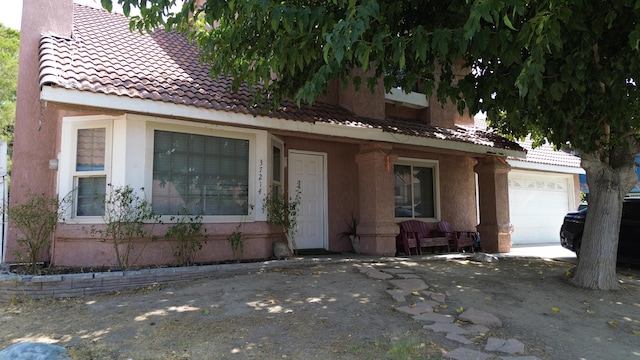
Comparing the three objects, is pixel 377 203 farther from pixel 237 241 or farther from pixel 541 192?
pixel 541 192

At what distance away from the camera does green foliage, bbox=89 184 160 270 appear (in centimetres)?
659

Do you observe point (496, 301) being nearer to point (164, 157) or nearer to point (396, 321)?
point (396, 321)

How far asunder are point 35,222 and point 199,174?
2.53 m

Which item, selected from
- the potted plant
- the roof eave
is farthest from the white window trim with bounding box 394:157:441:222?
the potted plant

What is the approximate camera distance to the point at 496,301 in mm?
5703

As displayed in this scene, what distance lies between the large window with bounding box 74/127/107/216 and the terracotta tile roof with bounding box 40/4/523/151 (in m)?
1.12

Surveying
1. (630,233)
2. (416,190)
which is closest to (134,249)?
(416,190)

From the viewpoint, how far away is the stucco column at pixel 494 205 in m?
10.8

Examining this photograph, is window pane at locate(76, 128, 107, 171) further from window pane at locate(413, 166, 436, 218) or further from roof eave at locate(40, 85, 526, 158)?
window pane at locate(413, 166, 436, 218)

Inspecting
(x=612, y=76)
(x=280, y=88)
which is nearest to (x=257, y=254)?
(x=280, y=88)

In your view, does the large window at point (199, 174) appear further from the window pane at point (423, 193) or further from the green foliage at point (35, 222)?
the window pane at point (423, 193)

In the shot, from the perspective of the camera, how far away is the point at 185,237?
7027 millimetres

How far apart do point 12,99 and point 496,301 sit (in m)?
21.7

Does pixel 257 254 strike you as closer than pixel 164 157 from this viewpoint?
No
